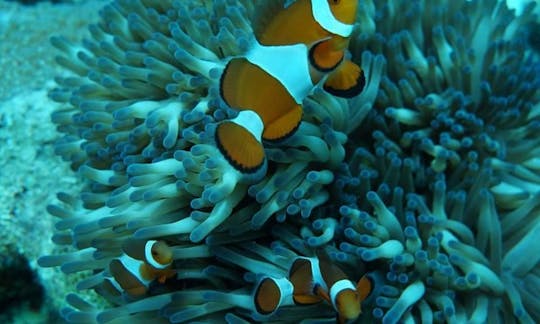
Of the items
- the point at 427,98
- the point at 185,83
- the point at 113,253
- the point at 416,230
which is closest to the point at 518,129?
the point at 427,98

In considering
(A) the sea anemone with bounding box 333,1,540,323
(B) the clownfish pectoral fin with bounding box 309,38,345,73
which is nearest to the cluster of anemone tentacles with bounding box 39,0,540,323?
(A) the sea anemone with bounding box 333,1,540,323

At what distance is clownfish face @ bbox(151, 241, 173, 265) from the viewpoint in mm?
1620

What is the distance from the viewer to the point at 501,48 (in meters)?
1.97

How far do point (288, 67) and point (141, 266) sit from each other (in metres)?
0.72

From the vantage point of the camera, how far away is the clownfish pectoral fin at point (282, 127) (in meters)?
1.38

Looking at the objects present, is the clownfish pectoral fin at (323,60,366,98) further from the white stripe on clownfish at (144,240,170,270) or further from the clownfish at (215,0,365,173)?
the white stripe on clownfish at (144,240,170,270)

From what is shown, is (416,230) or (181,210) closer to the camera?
(416,230)

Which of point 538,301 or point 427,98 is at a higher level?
point 427,98

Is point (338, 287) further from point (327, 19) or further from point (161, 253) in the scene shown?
point (327, 19)

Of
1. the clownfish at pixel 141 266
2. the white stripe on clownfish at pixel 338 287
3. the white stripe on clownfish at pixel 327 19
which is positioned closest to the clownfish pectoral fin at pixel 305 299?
the white stripe on clownfish at pixel 338 287

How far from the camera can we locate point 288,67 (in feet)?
4.50

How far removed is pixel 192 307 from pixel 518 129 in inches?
46.4

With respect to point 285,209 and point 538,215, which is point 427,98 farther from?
point 285,209

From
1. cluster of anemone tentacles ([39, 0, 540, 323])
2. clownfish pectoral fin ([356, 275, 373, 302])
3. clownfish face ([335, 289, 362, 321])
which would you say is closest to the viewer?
clownfish face ([335, 289, 362, 321])
